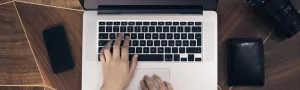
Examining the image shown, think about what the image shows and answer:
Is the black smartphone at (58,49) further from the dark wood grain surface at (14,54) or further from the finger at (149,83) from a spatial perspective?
the finger at (149,83)

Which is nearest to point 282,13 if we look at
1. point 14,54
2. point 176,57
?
point 176,57

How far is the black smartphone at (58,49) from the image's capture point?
916 mm

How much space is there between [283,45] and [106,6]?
44cm

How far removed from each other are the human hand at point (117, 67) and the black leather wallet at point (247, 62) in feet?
0.77

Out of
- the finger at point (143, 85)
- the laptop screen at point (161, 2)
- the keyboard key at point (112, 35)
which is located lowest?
the finger at point (143, 85)

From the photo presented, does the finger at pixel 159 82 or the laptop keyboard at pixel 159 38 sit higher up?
the laptop keyboard at pixel 159 38

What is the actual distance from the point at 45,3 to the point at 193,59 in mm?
398

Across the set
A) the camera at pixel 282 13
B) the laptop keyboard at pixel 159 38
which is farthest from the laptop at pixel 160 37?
the camera at pixel 282 13

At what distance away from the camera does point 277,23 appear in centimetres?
86

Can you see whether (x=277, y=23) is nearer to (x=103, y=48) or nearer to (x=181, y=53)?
(x=181, y=53)

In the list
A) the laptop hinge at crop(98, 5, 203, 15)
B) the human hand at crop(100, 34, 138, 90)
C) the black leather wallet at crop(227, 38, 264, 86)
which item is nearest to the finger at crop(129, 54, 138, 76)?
the human hand at crop(100, 34, 138, 90)

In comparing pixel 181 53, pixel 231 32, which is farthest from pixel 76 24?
pixel 231 32

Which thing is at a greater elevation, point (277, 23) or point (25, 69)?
point (277, 23)

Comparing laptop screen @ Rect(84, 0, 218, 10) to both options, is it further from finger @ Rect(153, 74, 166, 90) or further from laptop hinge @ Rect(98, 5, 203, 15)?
finger @ Rect(153, 74, 166, 90)
